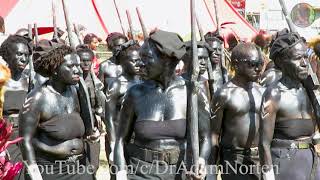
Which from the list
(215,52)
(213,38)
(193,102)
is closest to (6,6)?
(213,38)

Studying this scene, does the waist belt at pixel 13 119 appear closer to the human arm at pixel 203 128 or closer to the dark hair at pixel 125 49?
the dark hair at pixel 125 49

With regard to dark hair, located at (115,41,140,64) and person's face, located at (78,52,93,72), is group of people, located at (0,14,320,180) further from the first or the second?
person's face, located at (78,52,93,72)

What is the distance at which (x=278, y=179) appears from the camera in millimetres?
5086

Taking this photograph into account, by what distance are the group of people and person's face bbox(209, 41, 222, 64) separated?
9.62ft

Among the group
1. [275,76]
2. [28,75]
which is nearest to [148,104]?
[28,75]

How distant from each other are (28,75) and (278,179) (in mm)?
2948

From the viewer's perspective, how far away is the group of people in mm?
4441

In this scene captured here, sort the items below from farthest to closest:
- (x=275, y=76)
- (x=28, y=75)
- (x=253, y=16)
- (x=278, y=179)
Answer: (x=253, y=16)
(x=275, y=76)
(x=28, y=75)
(x=278, y=179)

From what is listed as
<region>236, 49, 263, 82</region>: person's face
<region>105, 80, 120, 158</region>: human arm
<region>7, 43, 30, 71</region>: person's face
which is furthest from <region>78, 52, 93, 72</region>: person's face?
<region>236, 49, 263, 82</region>: person's face

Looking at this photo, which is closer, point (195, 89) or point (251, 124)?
point (195, 89)

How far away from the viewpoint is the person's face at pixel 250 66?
5262 mm

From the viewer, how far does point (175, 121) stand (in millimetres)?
4426

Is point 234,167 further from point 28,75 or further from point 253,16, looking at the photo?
point 253,16

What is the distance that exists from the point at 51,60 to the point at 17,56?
1.51 m
